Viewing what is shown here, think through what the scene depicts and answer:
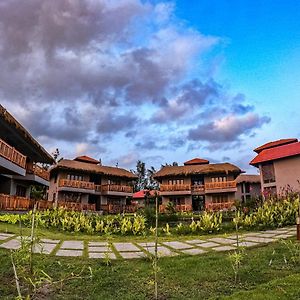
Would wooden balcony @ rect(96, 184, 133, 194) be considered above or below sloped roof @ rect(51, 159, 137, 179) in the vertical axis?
below

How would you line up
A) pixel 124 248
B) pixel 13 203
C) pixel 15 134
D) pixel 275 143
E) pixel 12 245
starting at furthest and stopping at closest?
pixel 275 143 → pixel 15 134 → pixel 13 203 → pixel 124 248 → pixel 12 245

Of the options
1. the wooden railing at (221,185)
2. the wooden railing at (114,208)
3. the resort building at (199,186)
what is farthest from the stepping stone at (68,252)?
the wooden railing at (221,185)

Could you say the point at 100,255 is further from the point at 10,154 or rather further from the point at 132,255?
the point at 10,154

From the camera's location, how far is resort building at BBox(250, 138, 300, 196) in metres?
27.1

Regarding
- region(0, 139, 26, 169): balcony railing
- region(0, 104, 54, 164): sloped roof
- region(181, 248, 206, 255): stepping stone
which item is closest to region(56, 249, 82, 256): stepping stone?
region(181, 248, 206, 255): stepping stone

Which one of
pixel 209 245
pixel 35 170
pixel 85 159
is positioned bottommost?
pixel 209 245

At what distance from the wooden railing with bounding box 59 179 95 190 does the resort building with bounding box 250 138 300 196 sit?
16248 millimetres

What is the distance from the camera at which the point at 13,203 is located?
54.0 feet

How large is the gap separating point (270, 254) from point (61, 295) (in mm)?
3725

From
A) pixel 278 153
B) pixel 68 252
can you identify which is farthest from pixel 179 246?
pixel 278 153

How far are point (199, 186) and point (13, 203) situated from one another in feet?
71.8

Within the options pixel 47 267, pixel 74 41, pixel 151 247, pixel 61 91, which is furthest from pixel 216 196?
pixel 47 267

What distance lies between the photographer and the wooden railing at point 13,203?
15258 mm

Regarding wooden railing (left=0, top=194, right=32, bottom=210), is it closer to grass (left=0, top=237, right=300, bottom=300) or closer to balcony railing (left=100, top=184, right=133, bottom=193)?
grass (left=0, top=237, right=300, bottom=300)
